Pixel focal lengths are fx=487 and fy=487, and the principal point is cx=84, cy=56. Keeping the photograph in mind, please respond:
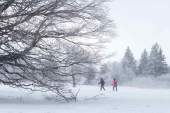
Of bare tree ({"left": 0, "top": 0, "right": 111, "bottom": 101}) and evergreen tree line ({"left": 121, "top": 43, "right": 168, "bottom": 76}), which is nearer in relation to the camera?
bare tree ({"left": 0, "top": 0, "right": 111, "bottom": 101})

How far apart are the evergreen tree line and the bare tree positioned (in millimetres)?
80879

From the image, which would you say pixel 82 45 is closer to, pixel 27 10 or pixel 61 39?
pixel 61 39

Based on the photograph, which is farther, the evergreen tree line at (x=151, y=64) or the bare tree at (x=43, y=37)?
the evergreen tree line at (x=151, y=64)

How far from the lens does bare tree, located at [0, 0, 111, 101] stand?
76.6ft

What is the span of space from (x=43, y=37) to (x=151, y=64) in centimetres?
8670

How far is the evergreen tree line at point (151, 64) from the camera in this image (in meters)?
106

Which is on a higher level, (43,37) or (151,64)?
(151,64)

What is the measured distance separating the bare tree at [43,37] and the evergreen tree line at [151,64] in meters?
80.9

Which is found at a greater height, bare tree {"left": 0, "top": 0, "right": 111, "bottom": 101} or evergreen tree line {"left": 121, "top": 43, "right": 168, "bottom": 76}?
evergreen tree line {"left": 121, "top": 43, "right": 168, "bottom": 76}

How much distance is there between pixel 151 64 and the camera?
357 feet

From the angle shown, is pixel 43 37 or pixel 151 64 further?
pixel 151 64

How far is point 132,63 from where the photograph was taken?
392ft

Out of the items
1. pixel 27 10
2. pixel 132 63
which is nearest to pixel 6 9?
pixel 27 10

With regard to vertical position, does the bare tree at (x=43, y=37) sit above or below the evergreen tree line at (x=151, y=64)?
below
